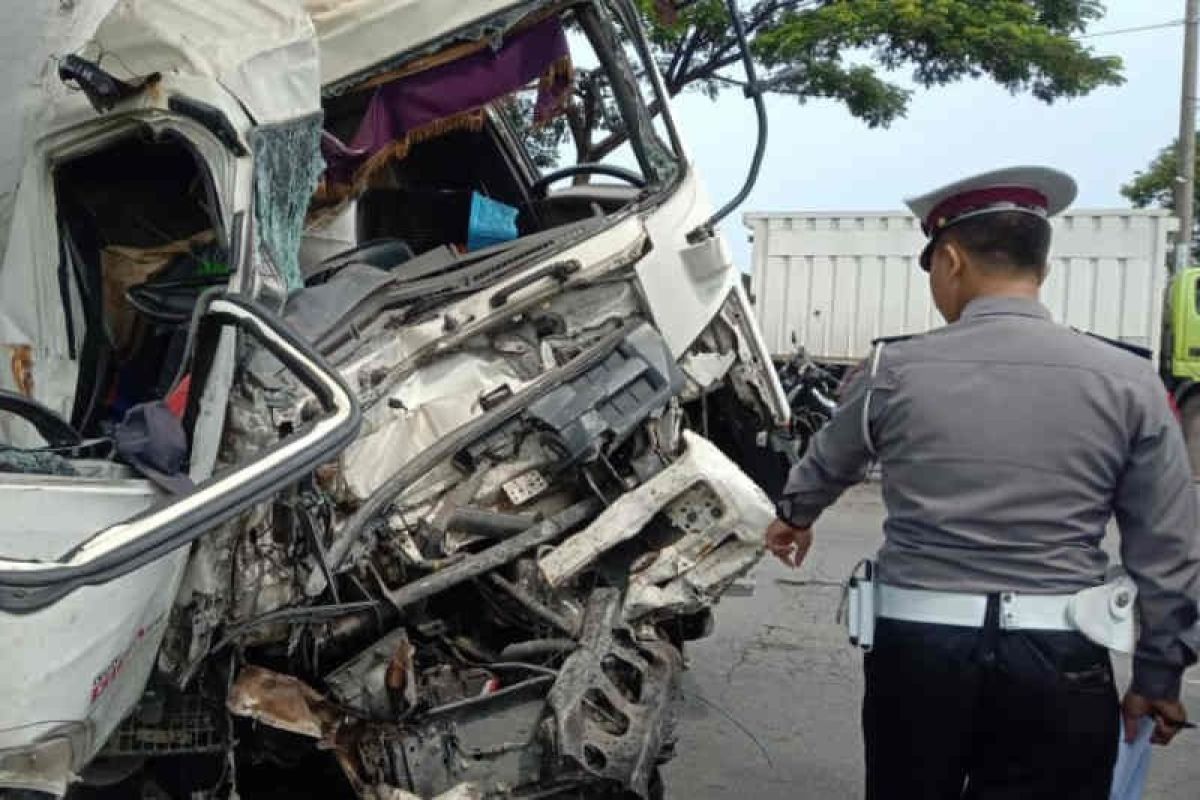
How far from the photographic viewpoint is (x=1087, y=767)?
7.41 feet

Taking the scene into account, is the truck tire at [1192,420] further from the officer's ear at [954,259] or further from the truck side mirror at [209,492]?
the truck side mirror at [209,492]

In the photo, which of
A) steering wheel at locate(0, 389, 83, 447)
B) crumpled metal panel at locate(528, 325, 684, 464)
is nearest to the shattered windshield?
crumpled metal panel at locate(528, 325, 684, 464)

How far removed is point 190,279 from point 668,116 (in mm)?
1850

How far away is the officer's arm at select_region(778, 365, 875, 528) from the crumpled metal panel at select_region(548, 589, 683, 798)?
2.42 ft

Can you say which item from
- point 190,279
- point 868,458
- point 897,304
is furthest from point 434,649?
point 897,304

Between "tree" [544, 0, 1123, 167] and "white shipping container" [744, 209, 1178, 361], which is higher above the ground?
"tree" [544, 0, 1123, 167]

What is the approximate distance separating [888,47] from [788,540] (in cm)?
1090

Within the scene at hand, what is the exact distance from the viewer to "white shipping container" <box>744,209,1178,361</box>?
12.2 metres

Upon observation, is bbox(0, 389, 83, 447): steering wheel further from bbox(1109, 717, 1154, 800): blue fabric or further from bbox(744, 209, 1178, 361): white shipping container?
bbox(744, 209, 1178, 361): white shipping container

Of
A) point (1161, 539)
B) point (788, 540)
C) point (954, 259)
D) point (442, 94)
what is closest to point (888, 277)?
point (442, 94)

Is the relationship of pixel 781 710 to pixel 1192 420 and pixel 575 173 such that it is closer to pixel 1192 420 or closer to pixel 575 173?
pixel 575 173

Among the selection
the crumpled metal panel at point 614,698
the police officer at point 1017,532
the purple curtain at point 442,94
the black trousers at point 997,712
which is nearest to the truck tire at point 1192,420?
the purple curtain at point 442,94

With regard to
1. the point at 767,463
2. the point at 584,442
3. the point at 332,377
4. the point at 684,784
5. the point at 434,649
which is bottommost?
the point at 684,784

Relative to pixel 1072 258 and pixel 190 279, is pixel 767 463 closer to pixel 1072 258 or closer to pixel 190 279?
pixel 190 279
